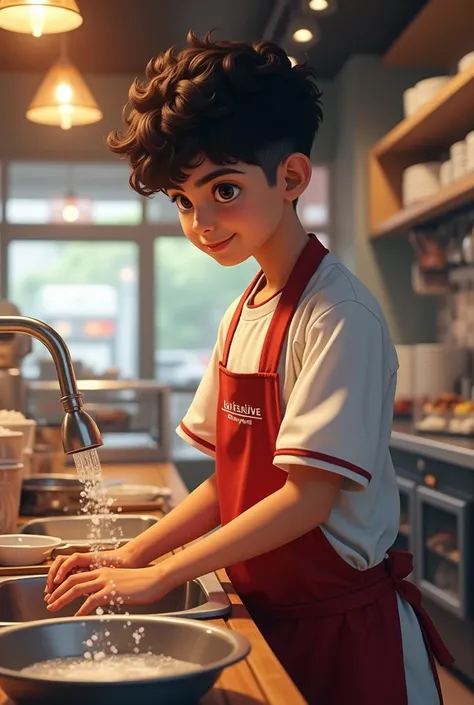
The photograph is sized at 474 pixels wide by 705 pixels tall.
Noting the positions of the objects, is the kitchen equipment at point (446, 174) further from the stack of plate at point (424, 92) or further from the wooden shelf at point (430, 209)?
the stack of plate at point (424, 92)

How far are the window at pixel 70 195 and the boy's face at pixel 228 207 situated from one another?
199 inches

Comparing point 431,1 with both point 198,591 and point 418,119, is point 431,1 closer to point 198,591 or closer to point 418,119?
point 418,119

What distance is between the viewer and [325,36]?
5.20 m

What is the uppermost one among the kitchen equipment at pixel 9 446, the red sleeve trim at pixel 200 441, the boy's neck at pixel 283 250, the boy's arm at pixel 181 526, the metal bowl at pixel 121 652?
the boy's neck at pixel 283 250

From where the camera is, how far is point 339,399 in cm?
112

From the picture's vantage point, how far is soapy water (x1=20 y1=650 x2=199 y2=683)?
0.95m

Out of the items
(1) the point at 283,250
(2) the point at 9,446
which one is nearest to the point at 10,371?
(2) the point at 9,446

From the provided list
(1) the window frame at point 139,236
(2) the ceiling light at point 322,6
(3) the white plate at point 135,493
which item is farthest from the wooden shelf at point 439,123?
(3) the white plate at point 135,493

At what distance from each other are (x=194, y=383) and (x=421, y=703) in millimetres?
5092

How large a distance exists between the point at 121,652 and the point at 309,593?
0.29m

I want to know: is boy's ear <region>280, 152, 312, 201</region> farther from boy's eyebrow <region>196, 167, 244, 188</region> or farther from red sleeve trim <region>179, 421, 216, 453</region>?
red sleeve trim <region>179, 421, 216, 453</region>

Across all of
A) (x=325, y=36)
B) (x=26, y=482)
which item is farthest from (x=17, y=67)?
(x=26, y=482)

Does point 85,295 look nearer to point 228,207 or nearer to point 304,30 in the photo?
point 304,30

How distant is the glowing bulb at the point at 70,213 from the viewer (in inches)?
243
